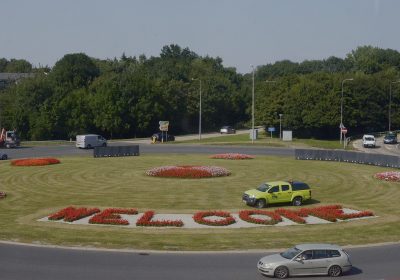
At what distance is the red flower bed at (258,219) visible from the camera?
35.3m

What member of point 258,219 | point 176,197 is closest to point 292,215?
point 258,219

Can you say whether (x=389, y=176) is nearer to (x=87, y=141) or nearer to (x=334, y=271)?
(x=334, y=271)

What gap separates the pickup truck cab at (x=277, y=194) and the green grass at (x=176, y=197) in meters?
1.13

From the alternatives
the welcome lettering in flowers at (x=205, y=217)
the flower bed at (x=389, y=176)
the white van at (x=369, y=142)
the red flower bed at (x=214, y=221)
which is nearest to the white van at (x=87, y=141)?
the white van at (x=369, y=142)

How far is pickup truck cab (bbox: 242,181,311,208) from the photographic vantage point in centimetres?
4041

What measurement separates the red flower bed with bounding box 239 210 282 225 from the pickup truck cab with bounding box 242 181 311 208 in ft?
5.75

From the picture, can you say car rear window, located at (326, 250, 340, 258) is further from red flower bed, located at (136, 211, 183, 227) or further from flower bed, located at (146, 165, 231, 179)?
flower bed, located at (146, 165, 231, 179)

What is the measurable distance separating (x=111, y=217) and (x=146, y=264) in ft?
34.6

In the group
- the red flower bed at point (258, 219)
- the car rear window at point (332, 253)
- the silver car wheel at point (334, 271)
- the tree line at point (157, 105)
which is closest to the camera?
the silver car wheel at point (334, 271)

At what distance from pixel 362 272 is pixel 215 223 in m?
11.2

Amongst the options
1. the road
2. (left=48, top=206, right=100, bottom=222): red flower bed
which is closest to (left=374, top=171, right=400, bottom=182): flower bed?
the road

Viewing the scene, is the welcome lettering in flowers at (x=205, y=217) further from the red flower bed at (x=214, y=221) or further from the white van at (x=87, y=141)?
the white van at (x=87, y=141)

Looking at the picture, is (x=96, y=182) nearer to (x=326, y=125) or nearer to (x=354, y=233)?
(x=354, y=233)

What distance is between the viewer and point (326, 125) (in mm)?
103688
